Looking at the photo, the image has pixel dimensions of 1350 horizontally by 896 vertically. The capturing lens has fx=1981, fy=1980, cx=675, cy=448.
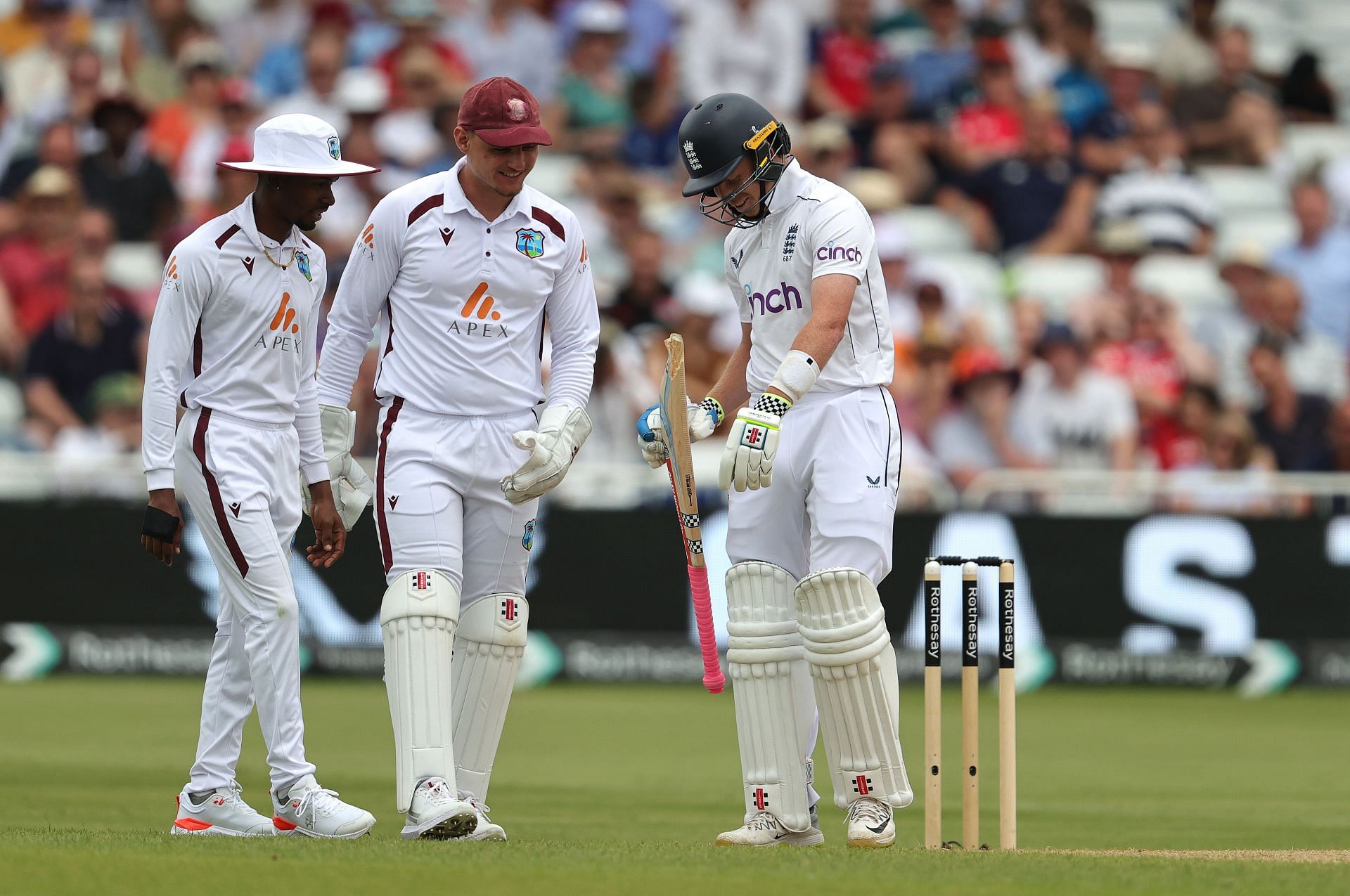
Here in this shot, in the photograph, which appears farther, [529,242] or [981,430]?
[981,430]

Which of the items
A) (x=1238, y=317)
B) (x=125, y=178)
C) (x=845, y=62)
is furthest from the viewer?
(x=845, y=62)

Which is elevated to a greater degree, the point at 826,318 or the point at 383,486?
the point at 826,318

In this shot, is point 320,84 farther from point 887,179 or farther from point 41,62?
point 887,179

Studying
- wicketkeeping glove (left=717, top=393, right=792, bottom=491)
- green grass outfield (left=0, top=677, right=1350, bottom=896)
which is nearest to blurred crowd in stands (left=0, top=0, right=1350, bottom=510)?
green grass outfield (left=0, top=677, right=1350, bottom=896)

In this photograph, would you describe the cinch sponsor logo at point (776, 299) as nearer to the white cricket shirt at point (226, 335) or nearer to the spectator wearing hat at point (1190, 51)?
the white cricket shirt at point (226, 335)

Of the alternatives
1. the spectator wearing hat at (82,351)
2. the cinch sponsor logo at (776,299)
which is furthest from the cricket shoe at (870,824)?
the spectator wearing hat at (82,351)

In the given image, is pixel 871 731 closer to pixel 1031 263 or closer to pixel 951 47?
pixel 1031 263

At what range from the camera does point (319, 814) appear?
6.57 m

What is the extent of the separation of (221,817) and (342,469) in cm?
131

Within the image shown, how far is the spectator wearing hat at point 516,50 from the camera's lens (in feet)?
58.0

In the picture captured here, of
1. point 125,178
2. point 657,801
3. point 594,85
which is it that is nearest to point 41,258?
point 125,178

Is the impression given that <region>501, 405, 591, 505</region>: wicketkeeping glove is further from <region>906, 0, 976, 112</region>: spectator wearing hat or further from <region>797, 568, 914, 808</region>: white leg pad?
<region>906, 0, 976, 112</region>: spectator wearing hat

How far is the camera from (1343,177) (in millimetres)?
17547

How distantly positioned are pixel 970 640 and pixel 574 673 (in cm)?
765
